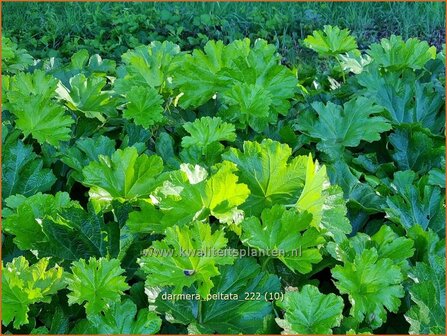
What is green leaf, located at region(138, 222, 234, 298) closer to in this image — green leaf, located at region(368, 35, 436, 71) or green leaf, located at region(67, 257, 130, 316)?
green leaf, located at region(67, 257, 130, 316)

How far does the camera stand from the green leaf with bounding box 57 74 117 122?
212 cm

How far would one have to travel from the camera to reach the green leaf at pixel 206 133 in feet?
6.08

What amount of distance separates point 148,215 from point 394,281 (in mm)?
510

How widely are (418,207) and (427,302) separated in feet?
1.24

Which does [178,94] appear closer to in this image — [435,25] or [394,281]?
[394,281]

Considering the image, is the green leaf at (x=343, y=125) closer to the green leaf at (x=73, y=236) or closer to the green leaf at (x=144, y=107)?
the green leaf at (x=144, y=107)

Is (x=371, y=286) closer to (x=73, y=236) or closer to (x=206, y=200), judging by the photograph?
(x=206, y=200)

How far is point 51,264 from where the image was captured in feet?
5.03

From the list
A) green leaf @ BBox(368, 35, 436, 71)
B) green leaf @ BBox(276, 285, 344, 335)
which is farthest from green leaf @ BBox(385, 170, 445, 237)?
green leaf @ BBox(368, 35, 436, 71)

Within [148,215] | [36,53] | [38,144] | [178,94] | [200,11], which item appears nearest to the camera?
[148,215]

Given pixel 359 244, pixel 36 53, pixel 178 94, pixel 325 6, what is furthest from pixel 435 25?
pixel 359 244

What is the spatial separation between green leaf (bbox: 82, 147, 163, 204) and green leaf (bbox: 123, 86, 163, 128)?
0.36 meters

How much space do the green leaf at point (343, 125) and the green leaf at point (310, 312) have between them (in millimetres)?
644

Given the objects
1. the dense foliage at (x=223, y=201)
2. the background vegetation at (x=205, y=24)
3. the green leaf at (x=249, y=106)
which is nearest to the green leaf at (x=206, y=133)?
the dense foliage at (x=223, y=201)
